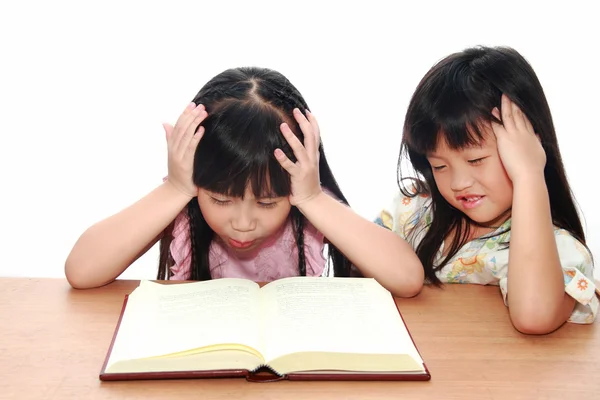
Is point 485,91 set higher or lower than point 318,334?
higher

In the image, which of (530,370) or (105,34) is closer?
(530,370)

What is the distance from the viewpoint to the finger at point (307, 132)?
104 cm

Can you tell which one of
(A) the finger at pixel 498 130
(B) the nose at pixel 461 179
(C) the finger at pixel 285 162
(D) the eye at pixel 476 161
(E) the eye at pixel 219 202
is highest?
(A) the finger at pixel 498 130

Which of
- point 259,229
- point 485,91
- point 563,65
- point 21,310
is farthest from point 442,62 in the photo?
point 563,65

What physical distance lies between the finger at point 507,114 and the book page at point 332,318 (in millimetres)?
294

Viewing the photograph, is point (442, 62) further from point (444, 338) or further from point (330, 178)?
point (444, 338)

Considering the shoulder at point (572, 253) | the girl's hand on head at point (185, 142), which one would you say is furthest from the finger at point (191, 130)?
the shoulder at point (572, 253)

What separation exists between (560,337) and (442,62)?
451 millimetres

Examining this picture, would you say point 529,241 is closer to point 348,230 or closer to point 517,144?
point 517,144

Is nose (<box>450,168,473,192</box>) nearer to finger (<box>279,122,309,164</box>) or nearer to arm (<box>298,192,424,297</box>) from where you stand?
arm (<box>298,192,424,297</box>)

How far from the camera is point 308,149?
3.42 ft

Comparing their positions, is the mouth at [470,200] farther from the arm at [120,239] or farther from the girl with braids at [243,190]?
the arm at [120,239]

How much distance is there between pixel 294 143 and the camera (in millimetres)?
1017

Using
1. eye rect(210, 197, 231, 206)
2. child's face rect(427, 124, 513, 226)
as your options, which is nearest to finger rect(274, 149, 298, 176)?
eye rect(210, 197, 231, 206)
